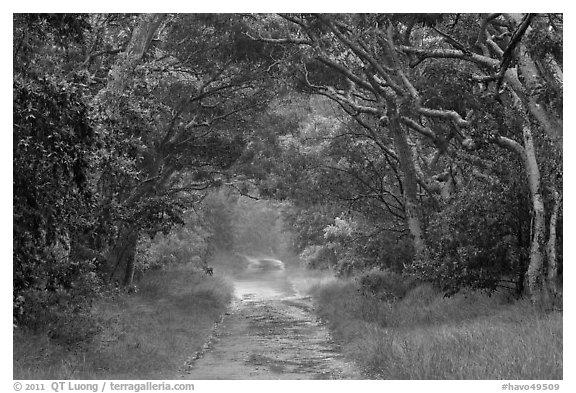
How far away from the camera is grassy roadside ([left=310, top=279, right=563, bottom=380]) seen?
9.41 m

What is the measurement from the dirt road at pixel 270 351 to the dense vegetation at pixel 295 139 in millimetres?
2282

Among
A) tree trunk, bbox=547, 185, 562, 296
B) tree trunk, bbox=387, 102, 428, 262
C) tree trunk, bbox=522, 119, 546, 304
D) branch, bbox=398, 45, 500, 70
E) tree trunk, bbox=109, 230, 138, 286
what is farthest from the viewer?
tree trunk, bbox=109, 230, 138, 286

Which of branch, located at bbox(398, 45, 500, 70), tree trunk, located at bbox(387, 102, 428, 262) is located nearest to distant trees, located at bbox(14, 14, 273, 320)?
tree trunk, located at bbox(387, 102, 428, 262)

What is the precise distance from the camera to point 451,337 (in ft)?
38.7

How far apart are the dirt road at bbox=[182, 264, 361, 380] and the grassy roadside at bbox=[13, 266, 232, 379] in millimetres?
528

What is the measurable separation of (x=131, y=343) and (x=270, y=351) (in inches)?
131

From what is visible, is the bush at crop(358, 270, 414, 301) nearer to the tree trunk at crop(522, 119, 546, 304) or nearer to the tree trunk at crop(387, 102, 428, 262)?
the tree trunk at crop(387, 102, 428, 262)

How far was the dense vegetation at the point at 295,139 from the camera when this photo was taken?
10.2 meters

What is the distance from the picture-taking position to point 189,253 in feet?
152

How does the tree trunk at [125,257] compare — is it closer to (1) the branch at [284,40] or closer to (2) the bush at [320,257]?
(1) the branch at [284,40]

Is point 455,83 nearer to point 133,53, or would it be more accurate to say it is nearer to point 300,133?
point 133,53

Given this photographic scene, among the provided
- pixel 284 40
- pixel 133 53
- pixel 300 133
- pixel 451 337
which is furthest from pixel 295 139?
pixel 451 337

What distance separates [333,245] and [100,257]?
1932 cm
